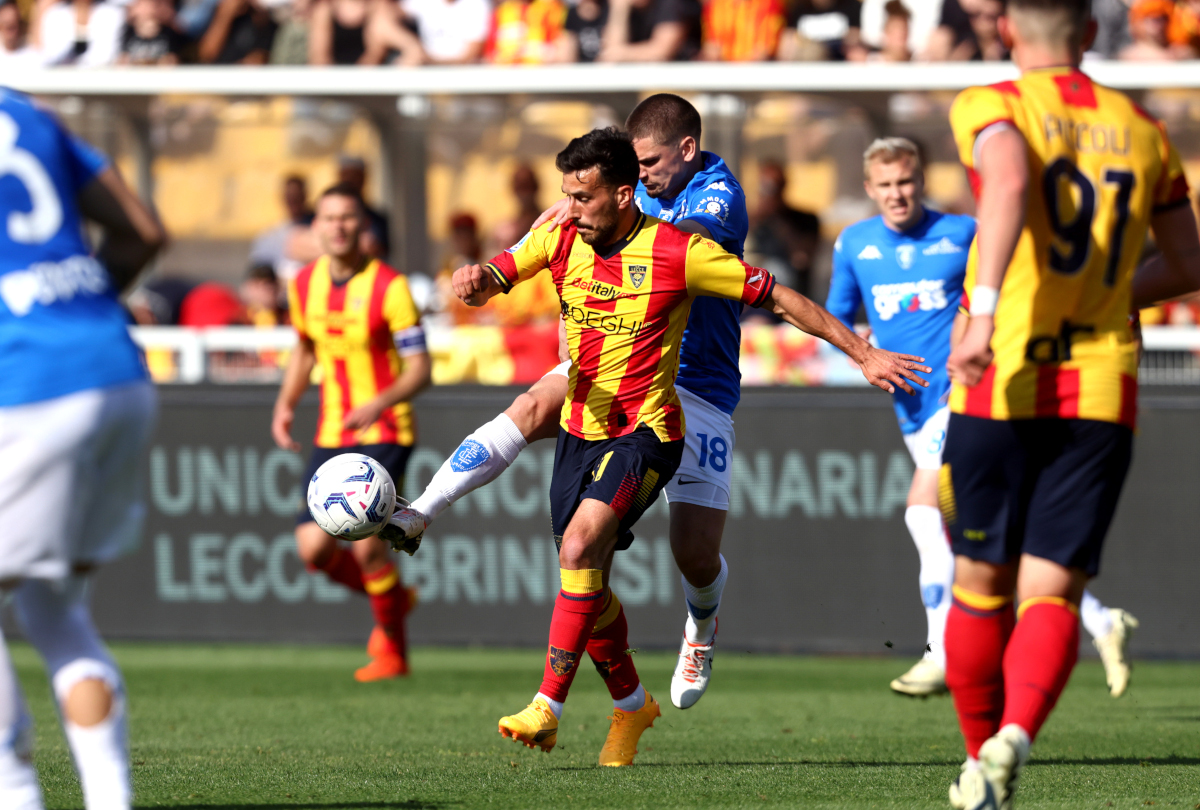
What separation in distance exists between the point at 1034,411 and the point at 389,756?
304 cm

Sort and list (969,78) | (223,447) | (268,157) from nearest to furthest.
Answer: (223,447), (969,78), (268,157)

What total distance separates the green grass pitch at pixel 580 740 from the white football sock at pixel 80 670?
3.87 ft

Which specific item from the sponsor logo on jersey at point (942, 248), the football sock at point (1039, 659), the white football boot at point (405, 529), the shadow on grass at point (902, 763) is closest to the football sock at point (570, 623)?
the shadow on grass at point (902, 763)

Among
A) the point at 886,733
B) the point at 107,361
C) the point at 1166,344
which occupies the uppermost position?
the point at 107,361

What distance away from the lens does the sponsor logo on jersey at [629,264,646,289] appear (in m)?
5.50

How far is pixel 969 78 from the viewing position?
1221 cm

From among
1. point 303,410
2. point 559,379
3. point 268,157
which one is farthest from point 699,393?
point 268,157

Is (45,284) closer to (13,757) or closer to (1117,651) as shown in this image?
(13,757)

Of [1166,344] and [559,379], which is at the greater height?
[559,379]

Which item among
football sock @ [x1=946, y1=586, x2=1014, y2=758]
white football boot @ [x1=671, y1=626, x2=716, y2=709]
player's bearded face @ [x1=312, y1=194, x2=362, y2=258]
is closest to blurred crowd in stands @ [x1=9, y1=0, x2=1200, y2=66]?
player's bearded face @ [x1=312, y1=194, x2=362, y2=258]

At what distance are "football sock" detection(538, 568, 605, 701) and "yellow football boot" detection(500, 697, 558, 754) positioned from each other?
3.0 inches

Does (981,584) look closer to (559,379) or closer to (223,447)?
(559,379)

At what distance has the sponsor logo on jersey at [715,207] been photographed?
5.94 m

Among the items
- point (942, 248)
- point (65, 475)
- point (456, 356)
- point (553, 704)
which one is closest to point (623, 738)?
point (553, 704)
